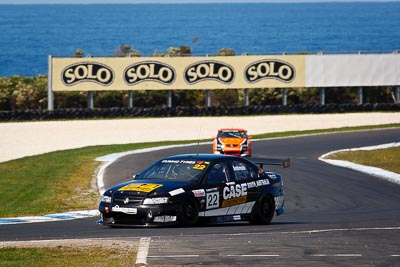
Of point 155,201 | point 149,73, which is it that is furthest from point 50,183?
point 149,73

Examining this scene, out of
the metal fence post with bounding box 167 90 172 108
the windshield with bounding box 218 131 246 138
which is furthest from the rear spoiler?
A: the metal fence post with bounding box 167 90 172 108

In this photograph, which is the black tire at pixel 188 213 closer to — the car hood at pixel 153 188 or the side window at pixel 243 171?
the car hood at pixel 153 188

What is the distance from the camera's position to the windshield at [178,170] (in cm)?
1789

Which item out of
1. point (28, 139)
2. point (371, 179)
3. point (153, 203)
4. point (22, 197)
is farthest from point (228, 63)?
point (153, 203)

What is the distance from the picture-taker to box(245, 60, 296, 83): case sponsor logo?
2488 inches

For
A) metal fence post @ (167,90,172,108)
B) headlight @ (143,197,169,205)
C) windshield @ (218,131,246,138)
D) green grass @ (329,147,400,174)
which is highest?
metal fence post @ (167,90,172,108)

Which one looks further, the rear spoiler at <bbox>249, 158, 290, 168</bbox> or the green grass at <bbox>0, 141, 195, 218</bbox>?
the green grass at <bbox>0, 141, 195, 218</bbox>

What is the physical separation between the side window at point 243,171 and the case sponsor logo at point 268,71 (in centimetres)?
4439

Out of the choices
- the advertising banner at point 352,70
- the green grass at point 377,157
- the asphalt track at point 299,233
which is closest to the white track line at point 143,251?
the asphalt track at point 299,233

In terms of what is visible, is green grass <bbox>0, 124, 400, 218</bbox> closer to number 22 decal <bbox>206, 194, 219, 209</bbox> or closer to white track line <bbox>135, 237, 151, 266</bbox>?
number 22 decal <bbox>206, 194, 219, 209</bbox>

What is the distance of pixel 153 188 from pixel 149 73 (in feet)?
150

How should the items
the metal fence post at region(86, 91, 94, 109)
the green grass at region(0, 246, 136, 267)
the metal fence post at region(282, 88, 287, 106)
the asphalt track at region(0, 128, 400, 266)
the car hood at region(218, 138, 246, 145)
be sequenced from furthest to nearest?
the metal fence post at region(282, 88, 287, 106)
the metal fence post at region(86, 91, 94, 109)
the car hood at region(218, 138, 246, 145)
the asphalt track at region(0, 128, 400, 266)
the green grass at region(0, 246, 136, 267)

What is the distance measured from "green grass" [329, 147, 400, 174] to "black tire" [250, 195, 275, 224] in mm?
13681

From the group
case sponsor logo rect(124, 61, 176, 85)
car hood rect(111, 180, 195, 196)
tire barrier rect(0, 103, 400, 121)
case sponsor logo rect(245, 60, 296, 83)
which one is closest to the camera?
car hood rect(111, 180, 195, 196)
